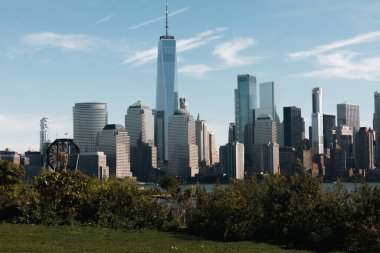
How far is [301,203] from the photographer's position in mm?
28797

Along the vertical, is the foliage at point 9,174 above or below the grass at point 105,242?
above

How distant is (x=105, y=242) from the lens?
26922 mm

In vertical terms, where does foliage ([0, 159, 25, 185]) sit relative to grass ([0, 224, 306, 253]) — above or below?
above

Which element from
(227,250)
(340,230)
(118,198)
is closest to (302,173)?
(340,230)

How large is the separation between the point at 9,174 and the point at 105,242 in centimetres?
4125

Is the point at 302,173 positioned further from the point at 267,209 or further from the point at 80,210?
the point at 80,210

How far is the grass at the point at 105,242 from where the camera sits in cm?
2484

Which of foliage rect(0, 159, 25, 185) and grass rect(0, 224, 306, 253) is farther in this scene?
foliage rect(0, 159, 25, 185)

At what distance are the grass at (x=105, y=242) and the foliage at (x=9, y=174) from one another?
32634 millimetres

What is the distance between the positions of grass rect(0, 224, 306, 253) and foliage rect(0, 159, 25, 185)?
3263 cm

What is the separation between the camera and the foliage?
6362cm

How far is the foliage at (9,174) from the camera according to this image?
209 feet

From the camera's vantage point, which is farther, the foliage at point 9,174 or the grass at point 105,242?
the foliage at point 9,174

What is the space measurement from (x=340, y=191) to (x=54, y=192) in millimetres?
17413
